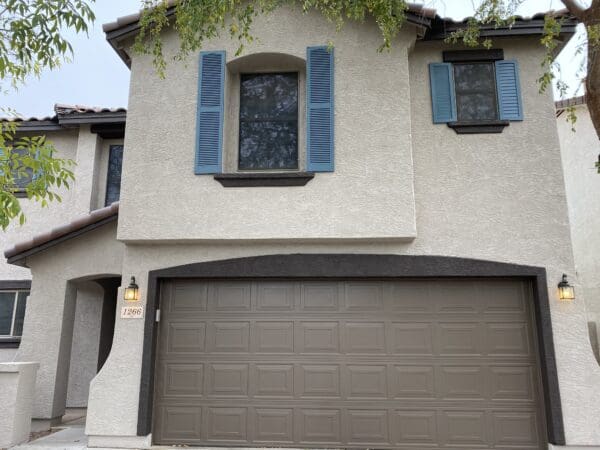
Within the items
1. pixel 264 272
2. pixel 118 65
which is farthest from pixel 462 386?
pixel 118 65

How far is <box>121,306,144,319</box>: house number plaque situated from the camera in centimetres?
811

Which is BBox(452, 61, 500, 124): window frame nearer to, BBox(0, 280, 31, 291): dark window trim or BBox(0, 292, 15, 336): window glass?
BBox(0, 280, 31, 291): dark window trim

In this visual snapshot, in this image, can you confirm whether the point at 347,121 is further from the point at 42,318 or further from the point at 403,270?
the point at 42,318

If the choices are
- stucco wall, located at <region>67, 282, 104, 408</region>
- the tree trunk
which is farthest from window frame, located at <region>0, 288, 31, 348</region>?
the tree trunk

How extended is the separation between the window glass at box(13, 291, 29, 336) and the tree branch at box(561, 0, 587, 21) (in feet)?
39.1

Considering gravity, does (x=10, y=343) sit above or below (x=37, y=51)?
below

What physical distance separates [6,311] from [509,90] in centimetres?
1139

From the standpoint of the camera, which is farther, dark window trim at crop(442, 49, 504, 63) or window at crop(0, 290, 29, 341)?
window at crop(0, 290, 29, 341)

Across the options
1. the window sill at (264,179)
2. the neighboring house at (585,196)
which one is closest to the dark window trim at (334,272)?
the window sill at (264,179)

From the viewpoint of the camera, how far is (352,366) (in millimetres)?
7914

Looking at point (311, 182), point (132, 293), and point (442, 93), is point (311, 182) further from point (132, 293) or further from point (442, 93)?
point (132, 293)

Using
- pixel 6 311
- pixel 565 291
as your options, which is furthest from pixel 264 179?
pixel 6 311

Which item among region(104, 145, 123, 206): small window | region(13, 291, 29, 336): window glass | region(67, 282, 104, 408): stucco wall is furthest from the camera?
region(104, 145, 123, 206): small window

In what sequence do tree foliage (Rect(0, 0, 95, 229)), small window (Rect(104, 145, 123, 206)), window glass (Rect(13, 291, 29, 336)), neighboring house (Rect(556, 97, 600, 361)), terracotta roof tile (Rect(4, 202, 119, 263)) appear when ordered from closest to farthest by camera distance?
1. tree foliage (Rect(0, 0, 95, 229))
2. terracotta roof tile (Rect(4, 202, 119, 263))
3. window glass (Rect(13, 291, 29, 336))
4. small window (Rect(104, 145, 123, 206))
5. neighboring house (Rect(556, 97, 600, 361))
